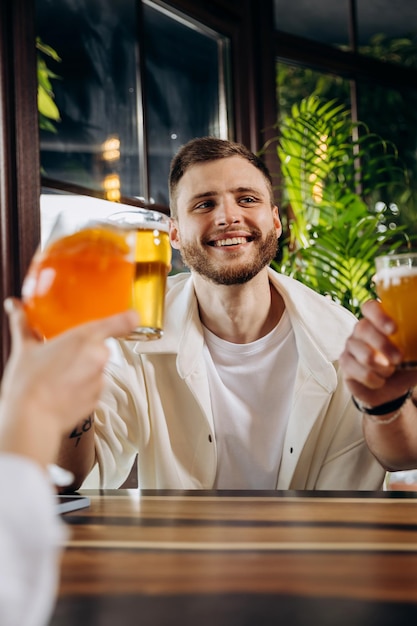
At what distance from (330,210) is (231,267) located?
1.26 m

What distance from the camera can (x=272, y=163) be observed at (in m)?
3.69

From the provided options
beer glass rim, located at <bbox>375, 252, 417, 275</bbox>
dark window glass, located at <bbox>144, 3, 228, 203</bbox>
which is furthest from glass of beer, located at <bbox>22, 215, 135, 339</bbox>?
dark window glass, located at <bbox>144, 3, 228, 203</bbox>

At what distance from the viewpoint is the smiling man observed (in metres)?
1.88

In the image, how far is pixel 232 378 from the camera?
6.59ft

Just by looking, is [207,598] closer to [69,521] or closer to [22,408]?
[22,408]

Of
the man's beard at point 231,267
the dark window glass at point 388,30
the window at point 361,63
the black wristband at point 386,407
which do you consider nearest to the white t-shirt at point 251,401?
the man's beard at point 231,267

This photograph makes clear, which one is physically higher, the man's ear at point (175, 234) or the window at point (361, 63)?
the window at point (361, 63)

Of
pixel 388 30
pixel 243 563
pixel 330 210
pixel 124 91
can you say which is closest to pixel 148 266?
pixel 243 563

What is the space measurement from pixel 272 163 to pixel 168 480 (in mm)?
2177

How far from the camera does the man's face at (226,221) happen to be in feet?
6.87

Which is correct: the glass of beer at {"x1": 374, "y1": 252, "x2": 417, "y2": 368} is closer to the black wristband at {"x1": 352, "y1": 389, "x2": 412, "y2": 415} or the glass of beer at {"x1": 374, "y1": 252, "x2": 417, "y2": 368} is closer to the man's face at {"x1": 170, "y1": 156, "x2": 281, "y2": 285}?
the black wristband at {"x1": 352, "y1": 389, "x2": 412, "y2": 415}

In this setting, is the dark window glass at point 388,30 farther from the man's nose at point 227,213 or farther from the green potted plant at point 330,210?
the man's nose at point 227,213

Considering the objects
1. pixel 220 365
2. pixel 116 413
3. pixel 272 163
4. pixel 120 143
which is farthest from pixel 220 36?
pixel 116 413

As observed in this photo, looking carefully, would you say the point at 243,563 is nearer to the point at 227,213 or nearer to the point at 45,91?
the point at 227,213
